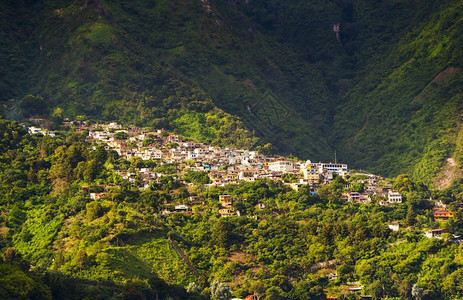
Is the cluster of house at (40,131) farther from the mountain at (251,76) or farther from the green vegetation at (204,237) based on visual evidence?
the green vegetation at (204,237)

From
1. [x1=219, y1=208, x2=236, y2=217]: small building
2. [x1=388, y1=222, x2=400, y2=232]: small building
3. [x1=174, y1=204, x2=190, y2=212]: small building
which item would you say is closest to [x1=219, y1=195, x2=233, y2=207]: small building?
[x1=219, y1=208, x2=236, y2=217]: small building

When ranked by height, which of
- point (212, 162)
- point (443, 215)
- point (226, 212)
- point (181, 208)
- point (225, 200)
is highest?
point (212, 162)

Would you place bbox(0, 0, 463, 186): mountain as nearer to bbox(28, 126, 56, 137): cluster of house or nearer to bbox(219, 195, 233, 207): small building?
bbox(28, 126, 56, 137): cluster of house

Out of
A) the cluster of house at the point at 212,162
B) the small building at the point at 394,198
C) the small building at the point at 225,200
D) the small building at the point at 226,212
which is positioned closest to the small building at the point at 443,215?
the small building at the point at 394,198

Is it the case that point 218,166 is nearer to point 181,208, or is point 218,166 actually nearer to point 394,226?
point 181,208

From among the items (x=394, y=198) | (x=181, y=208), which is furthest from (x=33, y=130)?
(x=394, y=198)
